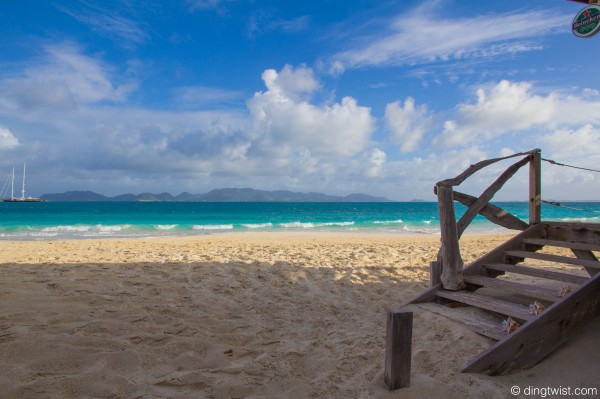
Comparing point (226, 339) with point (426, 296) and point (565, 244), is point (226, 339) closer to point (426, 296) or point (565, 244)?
point (426, 296)

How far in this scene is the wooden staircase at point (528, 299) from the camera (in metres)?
3.49

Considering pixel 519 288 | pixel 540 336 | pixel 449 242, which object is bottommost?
pixel 540 336

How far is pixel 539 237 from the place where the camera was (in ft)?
19.2

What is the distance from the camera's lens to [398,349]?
3072 mm

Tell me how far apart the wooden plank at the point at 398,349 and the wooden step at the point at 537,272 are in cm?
261

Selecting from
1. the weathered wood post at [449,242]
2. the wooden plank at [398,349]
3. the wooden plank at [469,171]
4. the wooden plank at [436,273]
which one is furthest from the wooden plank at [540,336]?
the wooden plank at [469,171]

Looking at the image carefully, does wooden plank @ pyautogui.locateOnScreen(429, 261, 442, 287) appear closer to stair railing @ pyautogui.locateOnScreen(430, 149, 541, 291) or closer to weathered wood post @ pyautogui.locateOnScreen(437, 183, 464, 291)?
stair railing @ pyautogui.locateOnScreen(430, 149, 541, 291)

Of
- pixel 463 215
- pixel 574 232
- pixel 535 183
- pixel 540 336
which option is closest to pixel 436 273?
pixel 463 215

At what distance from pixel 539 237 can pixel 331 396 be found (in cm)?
458

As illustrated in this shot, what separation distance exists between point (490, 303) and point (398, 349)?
2.06 m

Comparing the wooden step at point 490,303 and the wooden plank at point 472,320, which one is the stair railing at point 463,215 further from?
the wooden plank at point 472,320

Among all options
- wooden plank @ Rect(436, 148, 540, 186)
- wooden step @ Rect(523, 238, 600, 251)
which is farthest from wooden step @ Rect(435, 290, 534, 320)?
wooden plank @ Rect(436, 148, 540, 186)

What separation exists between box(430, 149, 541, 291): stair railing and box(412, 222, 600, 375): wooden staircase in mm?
181

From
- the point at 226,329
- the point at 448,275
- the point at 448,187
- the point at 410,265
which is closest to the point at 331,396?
the point at 226,329
